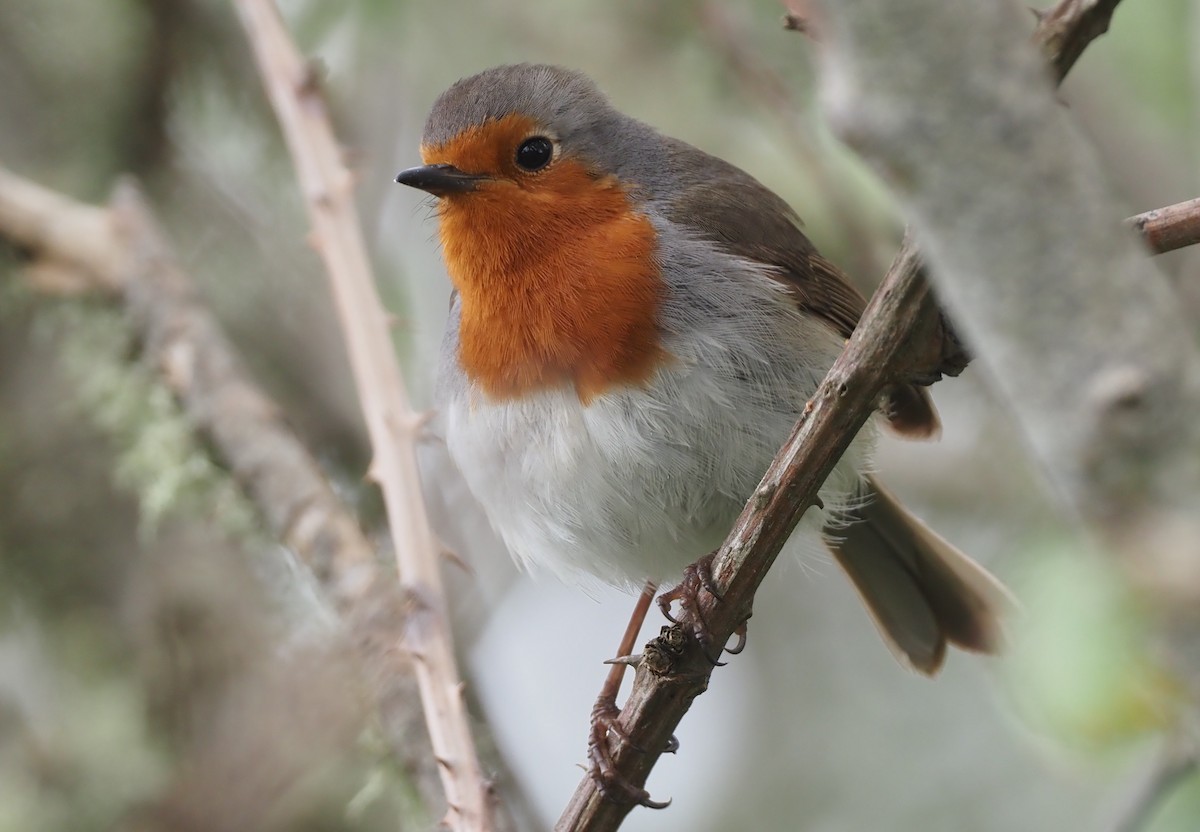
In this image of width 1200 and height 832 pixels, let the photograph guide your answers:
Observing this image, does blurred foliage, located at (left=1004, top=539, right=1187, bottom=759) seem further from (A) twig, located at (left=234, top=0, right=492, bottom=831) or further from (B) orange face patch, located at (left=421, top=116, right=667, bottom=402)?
(B) orange face patch, located at (left=421, top=116, right=667, bottom=402)

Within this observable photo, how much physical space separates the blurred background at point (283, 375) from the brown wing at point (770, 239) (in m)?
0.45

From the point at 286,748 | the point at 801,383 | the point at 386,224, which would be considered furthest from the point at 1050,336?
the point at 386,224

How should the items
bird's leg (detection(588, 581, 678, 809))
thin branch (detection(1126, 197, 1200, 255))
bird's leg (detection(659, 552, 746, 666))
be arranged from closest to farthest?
1. thin branch (detection(1126, 197, 1200, 255))
2. bird's leg (detection(659, 552, 746, 666))
3. bird's leg (detection(588, 581, 678, 809))

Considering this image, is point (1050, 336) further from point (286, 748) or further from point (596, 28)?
point (596, 28)

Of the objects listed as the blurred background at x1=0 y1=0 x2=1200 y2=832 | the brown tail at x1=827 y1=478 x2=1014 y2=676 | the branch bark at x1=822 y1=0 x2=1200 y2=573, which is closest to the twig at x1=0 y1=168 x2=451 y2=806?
the blurred background at x1=0 y1=0 x2=1200 y2=832

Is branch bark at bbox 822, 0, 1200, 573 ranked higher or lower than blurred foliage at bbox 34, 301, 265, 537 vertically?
lower

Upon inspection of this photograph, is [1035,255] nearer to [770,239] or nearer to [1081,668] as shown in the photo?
[1081,668]

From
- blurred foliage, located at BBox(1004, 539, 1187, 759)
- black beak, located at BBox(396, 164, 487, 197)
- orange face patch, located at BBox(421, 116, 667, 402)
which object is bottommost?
blurred foliage, located at BBox(1004, 539, 1187, 759)

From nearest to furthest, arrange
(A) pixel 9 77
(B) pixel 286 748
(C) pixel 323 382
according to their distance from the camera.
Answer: (B) pixel 286 748, (C) pixel 323 382, (A) pixel 9 77

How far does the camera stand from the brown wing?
342cm

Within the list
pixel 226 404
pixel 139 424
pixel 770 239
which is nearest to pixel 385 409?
pixel 226 404

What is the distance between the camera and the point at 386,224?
5.09 m

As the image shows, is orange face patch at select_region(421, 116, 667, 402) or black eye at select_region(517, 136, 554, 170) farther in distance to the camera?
black eye at select_region(517, 136, 554, 170)

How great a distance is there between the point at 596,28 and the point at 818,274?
2.10 meters
